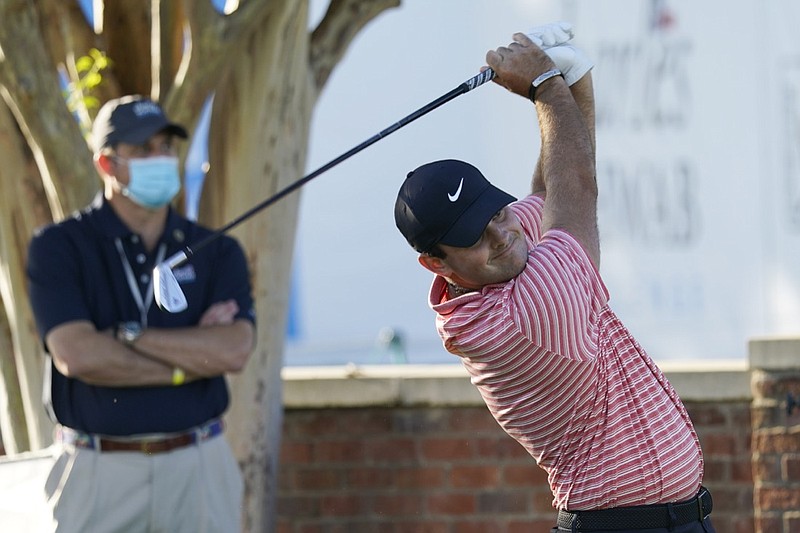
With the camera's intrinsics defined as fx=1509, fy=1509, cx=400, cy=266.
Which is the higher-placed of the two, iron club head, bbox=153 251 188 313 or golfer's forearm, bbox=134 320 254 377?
iron club head, bbox=153 251 188 313

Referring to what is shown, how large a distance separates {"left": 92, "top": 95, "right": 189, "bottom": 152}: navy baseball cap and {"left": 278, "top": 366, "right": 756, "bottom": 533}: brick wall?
1642 millimetres

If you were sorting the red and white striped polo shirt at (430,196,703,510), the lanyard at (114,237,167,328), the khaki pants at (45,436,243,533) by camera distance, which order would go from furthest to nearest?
the lanyard at (114,237,167,328)
the khaki pants at (45,436,243,533)
the red and white striped polo shirt at (430,196,703,510)

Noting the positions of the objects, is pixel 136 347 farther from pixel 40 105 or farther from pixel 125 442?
pixel 40 105

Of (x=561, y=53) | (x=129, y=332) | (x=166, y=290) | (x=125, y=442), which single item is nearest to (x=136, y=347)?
(x=129, y=332)

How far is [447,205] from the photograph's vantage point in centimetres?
343

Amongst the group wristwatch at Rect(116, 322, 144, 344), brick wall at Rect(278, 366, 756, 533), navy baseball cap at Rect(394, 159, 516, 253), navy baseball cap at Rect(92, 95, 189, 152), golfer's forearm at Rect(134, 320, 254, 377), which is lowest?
brick wall at Rect(278, 366, 756, 533)

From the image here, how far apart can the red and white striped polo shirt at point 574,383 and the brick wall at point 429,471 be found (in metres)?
2.44

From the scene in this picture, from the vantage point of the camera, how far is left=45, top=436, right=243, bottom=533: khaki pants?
4801mm

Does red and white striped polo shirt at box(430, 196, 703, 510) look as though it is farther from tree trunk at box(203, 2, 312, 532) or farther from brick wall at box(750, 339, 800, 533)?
brick wall at box(750, 339, 800, 533)

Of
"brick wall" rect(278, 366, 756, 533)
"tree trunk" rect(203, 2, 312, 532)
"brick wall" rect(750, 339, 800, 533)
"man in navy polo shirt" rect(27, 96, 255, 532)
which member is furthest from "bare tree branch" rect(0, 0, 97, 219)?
"brick wall" rect(750, 339, 800, 533)

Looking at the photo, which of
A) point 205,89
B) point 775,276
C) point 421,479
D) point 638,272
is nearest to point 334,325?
point 638,272

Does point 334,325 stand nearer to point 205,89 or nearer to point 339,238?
point 339,238

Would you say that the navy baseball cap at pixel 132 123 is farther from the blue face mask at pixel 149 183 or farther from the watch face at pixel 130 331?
the watch face at pixel 130 331

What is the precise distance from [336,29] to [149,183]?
1.27 metres
